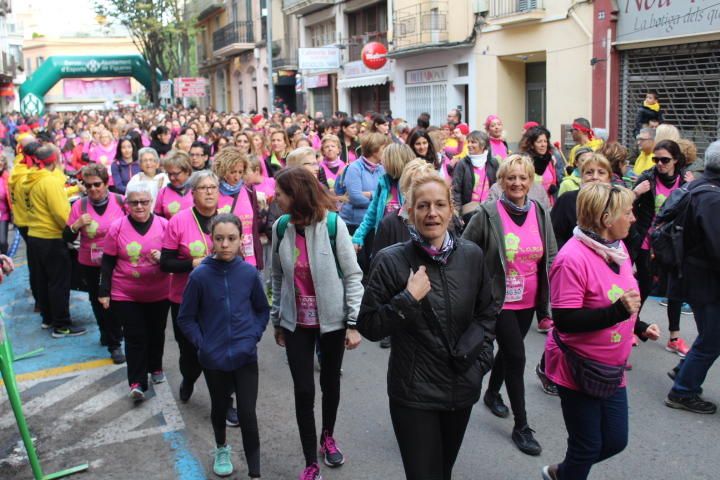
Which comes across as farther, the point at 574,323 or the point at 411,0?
the point at 411,0

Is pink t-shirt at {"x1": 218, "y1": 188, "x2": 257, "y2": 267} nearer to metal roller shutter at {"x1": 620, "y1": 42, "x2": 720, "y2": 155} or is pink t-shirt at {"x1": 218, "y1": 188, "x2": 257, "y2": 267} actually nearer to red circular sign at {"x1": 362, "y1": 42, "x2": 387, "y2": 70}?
metal roller shutter at {"x1": 620, "y1": 42, "x2": 720, "y2": 155}

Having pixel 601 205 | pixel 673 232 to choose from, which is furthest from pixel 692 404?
pixel 601 205

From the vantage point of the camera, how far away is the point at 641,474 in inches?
165

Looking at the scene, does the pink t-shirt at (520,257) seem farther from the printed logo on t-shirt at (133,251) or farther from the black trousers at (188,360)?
the printed logo on t-shirt at (133,251)

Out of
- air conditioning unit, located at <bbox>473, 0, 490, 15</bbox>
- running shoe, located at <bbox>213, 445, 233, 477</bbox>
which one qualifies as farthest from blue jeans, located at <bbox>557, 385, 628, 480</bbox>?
air conditioning unit, located at <bbox>473, 0, 490, 15</bbox>

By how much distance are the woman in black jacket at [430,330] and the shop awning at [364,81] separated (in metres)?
23.8

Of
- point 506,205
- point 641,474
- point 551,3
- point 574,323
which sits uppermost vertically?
point 551,3

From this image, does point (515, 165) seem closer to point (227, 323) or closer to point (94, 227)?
point (227, 323)

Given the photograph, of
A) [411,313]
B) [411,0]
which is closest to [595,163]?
[411,313]

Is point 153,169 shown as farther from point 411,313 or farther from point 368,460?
point 411,313

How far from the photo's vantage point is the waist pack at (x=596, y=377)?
339cm

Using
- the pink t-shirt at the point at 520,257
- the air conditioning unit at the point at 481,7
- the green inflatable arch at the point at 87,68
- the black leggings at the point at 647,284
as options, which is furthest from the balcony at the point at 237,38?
the pink t-shirt at the point at 520,257

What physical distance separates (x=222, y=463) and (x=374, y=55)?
22.2 metres

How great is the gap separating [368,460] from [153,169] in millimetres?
4382
